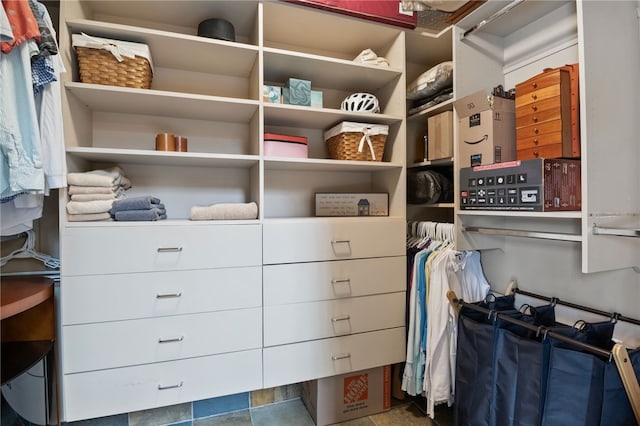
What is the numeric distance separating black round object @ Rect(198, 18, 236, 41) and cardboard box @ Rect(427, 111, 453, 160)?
44.4 inches

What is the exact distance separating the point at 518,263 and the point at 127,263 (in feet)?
5.93

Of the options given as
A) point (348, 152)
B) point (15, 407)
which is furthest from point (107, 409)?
point (348, 152)

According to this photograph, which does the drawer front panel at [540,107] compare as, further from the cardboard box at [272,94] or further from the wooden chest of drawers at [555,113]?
the cardboard box at [272,94]

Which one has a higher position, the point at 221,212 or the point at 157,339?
the point at 221,212

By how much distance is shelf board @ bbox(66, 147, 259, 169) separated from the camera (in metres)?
1.31

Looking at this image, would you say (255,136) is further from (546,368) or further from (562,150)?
(546,368)

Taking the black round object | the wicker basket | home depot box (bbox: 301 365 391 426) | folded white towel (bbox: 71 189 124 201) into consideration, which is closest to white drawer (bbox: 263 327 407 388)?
home depot box (bbox: 301 365 391 426)

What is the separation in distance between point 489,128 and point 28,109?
1720 mm

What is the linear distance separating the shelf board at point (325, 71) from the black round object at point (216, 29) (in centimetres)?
20

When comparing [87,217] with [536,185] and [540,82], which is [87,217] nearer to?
[536,185]

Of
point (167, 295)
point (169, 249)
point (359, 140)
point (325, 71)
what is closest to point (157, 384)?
point (167, 295)

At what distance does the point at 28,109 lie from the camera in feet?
3.39

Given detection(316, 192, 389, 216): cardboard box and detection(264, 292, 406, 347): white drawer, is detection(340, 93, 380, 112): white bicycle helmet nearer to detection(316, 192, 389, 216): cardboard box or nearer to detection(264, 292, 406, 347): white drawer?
detection(316, 192, 389, 216): cardboard box

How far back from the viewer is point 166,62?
5.37 ft
